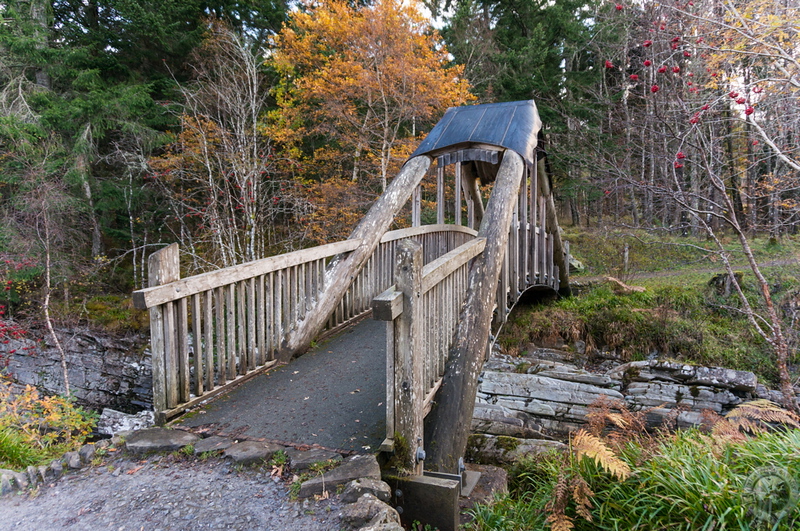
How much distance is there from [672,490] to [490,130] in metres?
5.15

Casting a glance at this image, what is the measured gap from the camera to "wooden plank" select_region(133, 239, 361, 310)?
293 cm

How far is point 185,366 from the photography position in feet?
10.9

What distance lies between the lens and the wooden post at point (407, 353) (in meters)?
2.78

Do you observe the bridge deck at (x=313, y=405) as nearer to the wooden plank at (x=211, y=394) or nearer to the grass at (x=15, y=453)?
the wooden plank at (x=211, y=394)

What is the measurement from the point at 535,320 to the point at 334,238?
5973 mm

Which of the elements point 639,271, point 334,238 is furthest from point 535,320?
point 639,271

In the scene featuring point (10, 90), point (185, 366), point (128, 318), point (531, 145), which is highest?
point (10, 90)

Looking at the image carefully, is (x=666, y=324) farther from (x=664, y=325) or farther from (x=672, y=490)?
(x=672, y=490)

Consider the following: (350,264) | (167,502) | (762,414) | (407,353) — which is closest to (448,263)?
(407,353)

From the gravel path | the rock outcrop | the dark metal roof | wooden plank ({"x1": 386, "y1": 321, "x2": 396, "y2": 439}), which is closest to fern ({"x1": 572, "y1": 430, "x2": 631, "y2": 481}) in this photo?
wooden plank ({"x1": 386, "y1": 321, "x2": 396, "y2": 439})

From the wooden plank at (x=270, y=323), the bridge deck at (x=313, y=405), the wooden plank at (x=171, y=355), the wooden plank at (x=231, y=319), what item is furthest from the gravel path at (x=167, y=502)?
the wooden plank at (x=270, y=323)

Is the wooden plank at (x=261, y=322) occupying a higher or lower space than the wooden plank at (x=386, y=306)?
lower

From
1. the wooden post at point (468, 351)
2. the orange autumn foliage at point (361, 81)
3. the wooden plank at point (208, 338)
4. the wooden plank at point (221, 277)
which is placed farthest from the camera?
the orange autumn foliage at point (361, 81)

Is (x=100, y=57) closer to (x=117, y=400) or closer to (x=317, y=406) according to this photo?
(x=117, y=400)
